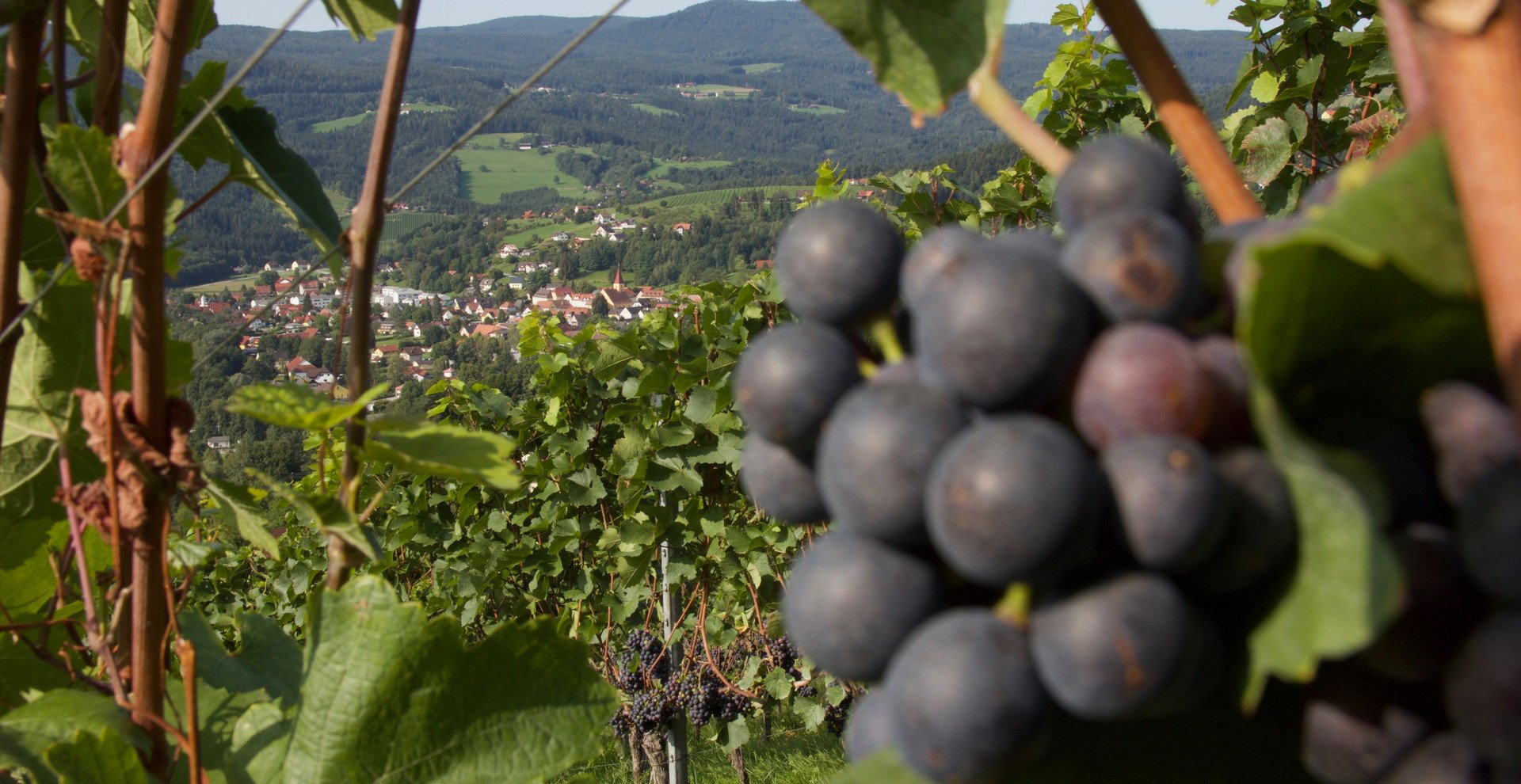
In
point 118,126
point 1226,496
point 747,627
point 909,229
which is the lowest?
point 747,627

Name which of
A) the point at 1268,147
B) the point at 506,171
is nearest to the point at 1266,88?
the point at 1268,147

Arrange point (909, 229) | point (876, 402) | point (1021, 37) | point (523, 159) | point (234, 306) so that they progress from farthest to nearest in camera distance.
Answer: point (1021, 37), point (523, 159), point (234, 306), point (909, 229), point (876, 402)

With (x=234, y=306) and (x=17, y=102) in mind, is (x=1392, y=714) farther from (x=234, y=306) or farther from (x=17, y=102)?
(x=234, y=306)

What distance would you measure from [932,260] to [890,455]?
142 millimetres

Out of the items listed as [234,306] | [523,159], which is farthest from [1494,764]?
[523,159]

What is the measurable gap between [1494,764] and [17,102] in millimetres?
1499

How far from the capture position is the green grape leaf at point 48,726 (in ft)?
3.84

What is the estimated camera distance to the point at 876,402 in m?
0.62

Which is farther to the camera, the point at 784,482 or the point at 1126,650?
the point at 784,482

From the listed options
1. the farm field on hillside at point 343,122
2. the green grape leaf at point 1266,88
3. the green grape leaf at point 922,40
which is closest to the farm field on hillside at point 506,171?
the farm field on hillside at point 343,122

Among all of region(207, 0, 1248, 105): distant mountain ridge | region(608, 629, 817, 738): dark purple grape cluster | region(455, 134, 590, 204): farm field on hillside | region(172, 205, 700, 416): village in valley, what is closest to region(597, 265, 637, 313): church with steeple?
region(172, 205, 700, 416): village in valley

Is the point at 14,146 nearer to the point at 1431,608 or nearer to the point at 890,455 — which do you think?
the point at 890,455

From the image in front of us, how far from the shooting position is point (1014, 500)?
54 cm

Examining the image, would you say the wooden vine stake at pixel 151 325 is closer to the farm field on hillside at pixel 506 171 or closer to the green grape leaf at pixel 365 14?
the green grape leaf at pixel 365 14
